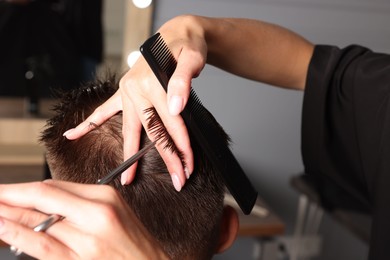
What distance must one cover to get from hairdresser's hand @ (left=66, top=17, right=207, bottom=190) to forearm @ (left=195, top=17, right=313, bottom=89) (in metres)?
0.21

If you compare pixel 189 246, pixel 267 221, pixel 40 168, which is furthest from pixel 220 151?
pixel 40 168

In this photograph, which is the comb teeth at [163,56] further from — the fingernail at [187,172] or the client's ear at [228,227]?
the client's ear at [228,227]

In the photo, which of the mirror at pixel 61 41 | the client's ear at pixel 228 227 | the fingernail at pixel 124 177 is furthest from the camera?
the mirror at pixel 61 41

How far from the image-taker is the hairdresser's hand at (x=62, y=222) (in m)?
0.54

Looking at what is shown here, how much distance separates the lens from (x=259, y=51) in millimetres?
1161

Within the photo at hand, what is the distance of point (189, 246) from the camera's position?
905 millimetres

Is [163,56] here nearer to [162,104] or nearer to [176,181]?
[162,104]

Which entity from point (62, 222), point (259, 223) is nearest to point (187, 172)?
point (62, 222)

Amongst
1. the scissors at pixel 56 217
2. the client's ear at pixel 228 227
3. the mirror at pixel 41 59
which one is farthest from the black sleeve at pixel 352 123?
the mirror at pixel 41 59

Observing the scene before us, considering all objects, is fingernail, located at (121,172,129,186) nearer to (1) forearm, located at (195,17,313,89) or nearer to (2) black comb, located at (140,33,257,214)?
(2) black comb, located at (140,33,257,214)

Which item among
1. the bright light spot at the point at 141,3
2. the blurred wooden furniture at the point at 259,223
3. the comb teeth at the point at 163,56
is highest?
the comb teeth at the point at 163,56

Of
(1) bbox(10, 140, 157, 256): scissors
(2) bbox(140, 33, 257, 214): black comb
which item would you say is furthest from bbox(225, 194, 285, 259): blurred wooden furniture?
(1) bbox(10, 140, 157, 256): scissors

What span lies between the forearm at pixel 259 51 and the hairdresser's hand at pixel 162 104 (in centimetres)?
21

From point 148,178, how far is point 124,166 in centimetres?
12
